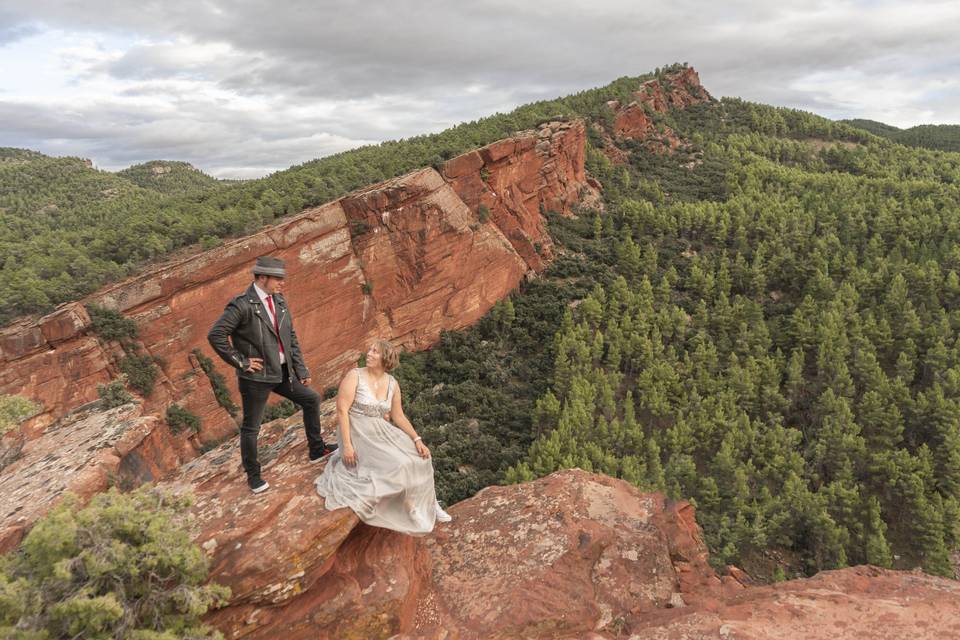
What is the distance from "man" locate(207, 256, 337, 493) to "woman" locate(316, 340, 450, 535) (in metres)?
0.89

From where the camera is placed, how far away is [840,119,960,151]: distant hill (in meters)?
127

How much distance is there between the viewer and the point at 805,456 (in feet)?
113

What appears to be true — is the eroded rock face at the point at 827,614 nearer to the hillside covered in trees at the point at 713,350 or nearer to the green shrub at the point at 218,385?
the hillside covered in trees at the point at 713,350

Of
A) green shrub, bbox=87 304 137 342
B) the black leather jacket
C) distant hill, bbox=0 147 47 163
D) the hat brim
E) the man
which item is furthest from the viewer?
distant hill, bbox=0 147 47 163

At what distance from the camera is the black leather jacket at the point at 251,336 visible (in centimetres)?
681

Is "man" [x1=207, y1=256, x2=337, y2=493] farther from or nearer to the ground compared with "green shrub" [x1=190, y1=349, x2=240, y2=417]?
farther from the ground

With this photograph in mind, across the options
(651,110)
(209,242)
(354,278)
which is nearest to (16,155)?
(209,242)

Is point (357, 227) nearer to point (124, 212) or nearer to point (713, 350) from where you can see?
point (124, 212)

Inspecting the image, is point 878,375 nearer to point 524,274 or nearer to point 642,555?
point 524,274

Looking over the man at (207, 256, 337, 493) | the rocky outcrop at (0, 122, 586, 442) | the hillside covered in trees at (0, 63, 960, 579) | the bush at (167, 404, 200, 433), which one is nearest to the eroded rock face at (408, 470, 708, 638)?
the man at (207, 256, 337, 493)

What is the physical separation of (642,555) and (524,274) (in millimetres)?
40599

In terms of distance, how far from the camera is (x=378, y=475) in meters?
7.33

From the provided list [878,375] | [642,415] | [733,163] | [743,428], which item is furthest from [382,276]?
[733,163]

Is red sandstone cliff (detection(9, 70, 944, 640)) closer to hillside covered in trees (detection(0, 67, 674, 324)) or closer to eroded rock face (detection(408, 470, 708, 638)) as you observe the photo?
eroded rock face (detection(408, 470, 708, 638))
